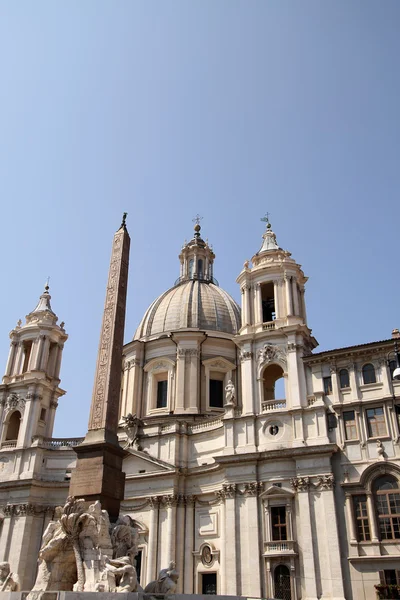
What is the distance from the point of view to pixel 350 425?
31438 mm

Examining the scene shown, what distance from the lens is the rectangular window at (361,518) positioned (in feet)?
94.2

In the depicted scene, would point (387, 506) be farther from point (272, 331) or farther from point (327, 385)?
point (272, 331)

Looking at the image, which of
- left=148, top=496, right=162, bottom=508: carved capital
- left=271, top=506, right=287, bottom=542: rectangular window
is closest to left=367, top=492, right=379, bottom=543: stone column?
left=271, top=506, right=287, bottom=542: rectangular window

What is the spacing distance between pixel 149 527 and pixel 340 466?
42.2 ft

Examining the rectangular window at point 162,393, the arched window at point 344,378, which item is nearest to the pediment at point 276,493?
the arched window at point 344,378

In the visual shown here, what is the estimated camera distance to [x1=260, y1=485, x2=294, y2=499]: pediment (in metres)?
31.1

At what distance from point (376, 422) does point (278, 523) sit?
774 cm

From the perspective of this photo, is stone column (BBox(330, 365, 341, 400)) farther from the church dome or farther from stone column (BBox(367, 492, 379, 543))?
the church dome

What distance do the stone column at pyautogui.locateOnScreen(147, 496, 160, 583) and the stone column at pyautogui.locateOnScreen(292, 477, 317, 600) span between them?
9.31m

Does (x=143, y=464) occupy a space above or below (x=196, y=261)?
below

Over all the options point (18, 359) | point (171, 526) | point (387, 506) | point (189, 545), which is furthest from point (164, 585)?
point (18, 359)

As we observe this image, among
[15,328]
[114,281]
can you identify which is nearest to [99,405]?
[114,281]

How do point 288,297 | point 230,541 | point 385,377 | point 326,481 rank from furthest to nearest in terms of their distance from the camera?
point 288,297 < point 385,377 < point 230,541 < point 326,481

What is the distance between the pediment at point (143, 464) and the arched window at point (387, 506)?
13095 millimetres
